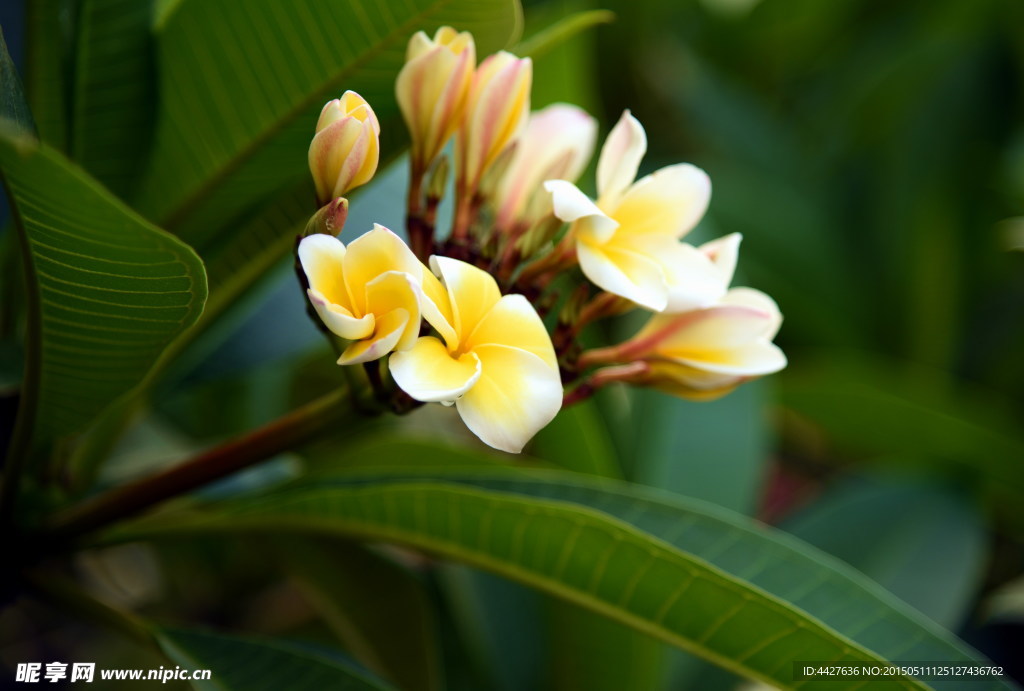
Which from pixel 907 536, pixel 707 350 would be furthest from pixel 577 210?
pixel 907 536

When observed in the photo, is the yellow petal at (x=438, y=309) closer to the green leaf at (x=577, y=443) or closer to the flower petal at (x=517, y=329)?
the flower petal at (x=517, y=329)

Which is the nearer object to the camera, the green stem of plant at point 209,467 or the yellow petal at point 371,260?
the yellow petal at point 371,260

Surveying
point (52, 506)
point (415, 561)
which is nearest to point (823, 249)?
point (415, 561)

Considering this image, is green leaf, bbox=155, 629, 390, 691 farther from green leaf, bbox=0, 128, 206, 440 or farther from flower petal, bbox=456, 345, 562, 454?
flower petal, bbox=456, 345, 562, 454

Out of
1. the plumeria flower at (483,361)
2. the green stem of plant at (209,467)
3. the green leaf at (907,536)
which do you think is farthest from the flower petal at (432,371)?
the green leaf at (907,536)

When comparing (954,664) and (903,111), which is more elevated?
(903,111)

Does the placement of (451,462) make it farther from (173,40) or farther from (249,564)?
(249,564)
